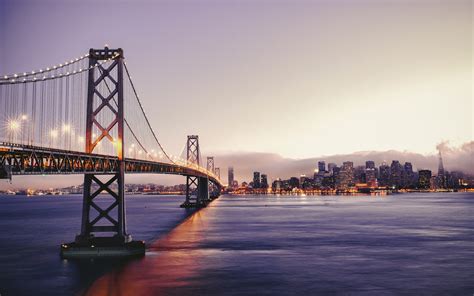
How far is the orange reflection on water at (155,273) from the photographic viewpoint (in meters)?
26.3

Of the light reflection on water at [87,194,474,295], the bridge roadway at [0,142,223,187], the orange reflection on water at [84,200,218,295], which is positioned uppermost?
the bridge roadway at [0,142,223,187]

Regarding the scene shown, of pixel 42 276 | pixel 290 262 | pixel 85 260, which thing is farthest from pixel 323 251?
pixel 42 276

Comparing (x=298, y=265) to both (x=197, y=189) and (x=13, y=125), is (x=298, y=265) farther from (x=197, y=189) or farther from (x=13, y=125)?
(x=197, y=189)

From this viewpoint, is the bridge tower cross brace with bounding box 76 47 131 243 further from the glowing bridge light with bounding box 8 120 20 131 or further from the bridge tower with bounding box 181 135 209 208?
the bridge tower with bounding box 181 135 209 208

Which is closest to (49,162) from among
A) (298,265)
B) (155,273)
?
(155,273)

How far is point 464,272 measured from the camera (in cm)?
3212

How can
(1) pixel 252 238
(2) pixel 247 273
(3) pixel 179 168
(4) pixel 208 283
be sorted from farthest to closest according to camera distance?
(3) pixel 179 168
(1) pixel 252 238
(2) pixel 247 273
(4) pixel 208 283

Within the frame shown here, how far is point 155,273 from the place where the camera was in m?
30.4

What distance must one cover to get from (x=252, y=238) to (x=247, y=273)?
2151 cm

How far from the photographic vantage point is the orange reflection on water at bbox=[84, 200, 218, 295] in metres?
26.3

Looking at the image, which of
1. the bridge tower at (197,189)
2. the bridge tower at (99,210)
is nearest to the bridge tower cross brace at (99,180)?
the bridge tower at (99,210)

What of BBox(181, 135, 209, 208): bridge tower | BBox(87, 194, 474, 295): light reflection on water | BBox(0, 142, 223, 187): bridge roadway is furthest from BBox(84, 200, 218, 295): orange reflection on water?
BBox(181, 135, 209, 208): bridge tower

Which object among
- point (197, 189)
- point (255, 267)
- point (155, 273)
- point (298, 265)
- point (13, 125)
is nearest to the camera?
point (13, 125)

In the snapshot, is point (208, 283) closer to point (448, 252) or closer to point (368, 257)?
point (368, 257)
